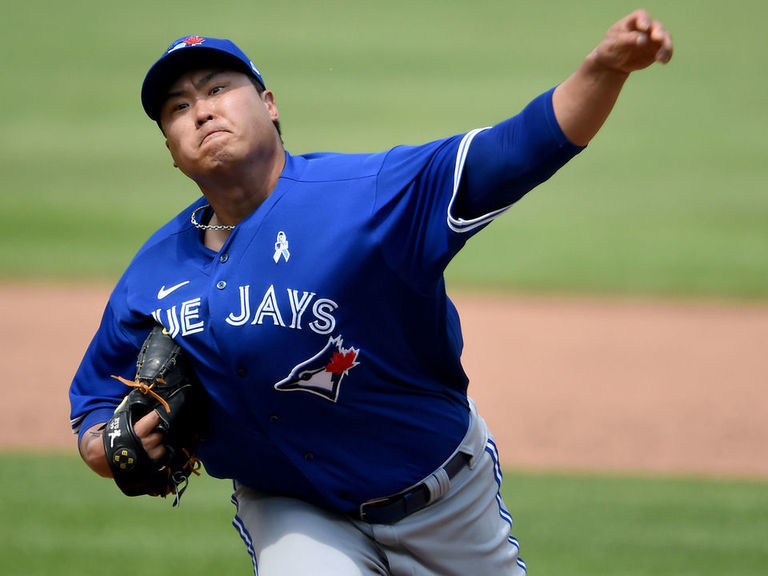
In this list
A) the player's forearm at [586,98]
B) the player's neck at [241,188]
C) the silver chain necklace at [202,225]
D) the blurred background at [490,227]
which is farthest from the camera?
the blurred background at [490,227]

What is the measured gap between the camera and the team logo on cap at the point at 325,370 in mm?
2980

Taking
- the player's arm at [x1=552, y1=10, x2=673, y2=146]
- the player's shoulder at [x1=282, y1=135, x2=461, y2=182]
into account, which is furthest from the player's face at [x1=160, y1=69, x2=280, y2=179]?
the player's arm at [x1=552, y1=10, x2=673, y2=146]

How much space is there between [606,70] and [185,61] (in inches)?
52.5

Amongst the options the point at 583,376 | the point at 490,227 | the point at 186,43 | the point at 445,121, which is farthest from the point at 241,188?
the point at 445,121

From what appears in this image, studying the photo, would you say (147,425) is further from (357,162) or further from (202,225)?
(357,162)

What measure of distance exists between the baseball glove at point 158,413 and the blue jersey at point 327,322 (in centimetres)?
5

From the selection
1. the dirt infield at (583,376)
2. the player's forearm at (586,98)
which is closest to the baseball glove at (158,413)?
the player's forearm at (586,98)

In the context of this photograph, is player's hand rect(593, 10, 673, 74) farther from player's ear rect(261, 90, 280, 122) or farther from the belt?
the belt

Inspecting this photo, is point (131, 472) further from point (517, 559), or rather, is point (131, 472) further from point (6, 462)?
point (6, 462)

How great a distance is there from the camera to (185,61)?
321 centimetres

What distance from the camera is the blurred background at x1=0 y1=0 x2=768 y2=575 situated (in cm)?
573

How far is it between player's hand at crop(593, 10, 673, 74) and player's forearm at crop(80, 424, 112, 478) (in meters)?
1.80

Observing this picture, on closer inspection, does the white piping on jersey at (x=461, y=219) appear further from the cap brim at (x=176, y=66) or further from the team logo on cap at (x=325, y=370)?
the cap brim at (x=176, y=66)

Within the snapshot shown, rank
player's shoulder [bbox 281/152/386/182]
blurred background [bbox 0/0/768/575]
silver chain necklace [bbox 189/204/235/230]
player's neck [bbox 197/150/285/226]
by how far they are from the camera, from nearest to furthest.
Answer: player's shoulder [bbox 281/152/386/182], player's neck [bbox 197/150/285/226], silver chain necklace [bbox 189/204/235/230], blurred background [bbox 0/0/768/575]
